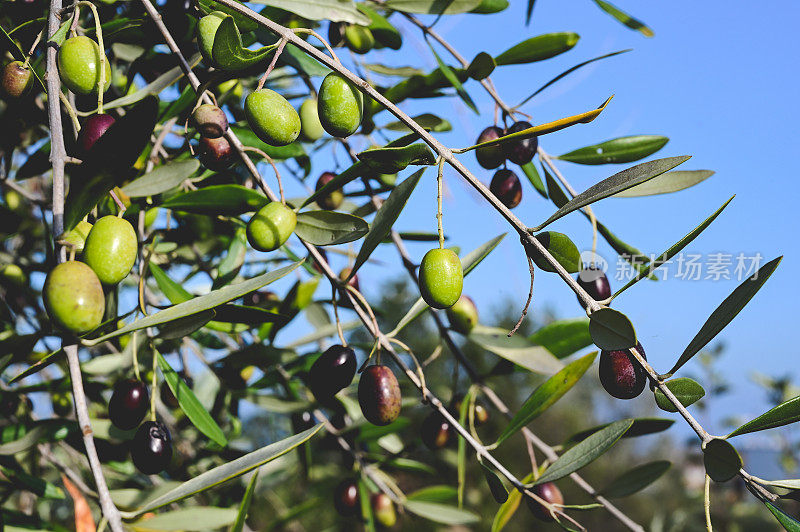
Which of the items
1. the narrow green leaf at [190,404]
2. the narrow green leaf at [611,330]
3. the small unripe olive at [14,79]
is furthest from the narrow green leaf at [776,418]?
the small unripe olive at [14,79]

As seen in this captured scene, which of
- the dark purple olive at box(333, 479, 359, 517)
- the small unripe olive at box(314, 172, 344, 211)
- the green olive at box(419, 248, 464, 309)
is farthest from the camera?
the dark purple olive at box(333, 479, 359, 517)

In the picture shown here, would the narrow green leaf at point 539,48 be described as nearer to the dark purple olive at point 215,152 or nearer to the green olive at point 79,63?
the dark purple olive at point 215,152

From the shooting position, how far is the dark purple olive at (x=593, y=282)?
99 centimetres

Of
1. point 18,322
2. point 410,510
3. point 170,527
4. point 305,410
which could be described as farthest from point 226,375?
point 410,510

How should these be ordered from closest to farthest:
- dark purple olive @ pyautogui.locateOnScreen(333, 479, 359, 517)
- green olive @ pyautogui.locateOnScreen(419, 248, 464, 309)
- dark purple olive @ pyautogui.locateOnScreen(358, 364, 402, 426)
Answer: green olive @ pyautogui.locateOnScreen(419, 248, 464, 309), dark purple olive @ pyautogui.locateOnScreen(358, 364, 402, 426), dark purple olive @ pyautogui.locateOnScreen(333, 479, 359, 517)

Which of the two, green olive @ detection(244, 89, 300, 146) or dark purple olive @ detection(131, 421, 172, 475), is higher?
green olive @ detection(244, 89, 300, 146)

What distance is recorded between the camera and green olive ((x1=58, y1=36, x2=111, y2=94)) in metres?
0.80

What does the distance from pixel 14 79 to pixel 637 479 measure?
4.20 feet

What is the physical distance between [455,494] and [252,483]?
3.53 ft

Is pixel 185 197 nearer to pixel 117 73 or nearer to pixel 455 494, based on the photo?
pixel 117 73

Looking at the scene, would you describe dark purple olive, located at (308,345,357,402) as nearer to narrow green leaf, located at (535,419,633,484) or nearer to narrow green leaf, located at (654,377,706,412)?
narrow green leaf, located at (535,419,633,484)

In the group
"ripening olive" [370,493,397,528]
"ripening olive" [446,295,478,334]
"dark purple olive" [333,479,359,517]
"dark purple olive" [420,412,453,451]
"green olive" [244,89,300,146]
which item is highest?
"green olive" [244,89,300,146]

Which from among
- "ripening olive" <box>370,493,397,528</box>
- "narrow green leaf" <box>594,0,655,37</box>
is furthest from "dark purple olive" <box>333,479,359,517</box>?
"narrow green leaf" <box>594,0,655,37</box>

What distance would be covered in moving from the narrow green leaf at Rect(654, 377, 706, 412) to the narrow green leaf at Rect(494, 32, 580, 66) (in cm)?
66
